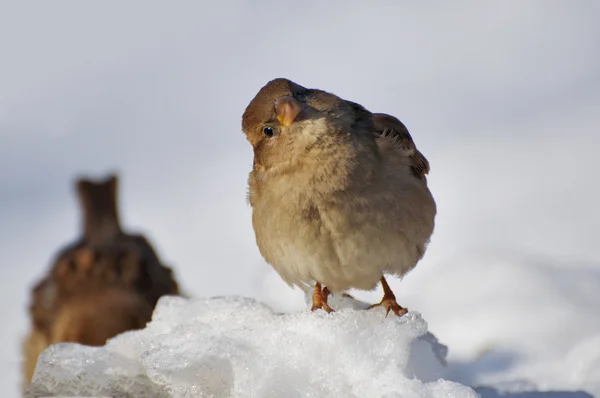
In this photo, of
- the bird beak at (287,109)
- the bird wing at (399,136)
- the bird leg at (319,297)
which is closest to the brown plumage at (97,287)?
the bird leg at (319,297)

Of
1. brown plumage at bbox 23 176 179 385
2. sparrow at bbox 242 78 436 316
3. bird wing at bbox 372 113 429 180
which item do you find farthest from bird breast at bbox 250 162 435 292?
brown plumage at bbox 23 176 179 385

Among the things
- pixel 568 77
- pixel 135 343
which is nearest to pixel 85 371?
pixel 135 343

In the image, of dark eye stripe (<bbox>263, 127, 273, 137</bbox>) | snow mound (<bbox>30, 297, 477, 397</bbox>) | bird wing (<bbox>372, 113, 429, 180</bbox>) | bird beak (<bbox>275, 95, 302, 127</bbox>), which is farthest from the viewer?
bird wing (<bbox>372, 113, 429, 180</bbox>)

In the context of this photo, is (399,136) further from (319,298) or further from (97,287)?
(97,287)

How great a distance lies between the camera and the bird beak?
2.35 meters

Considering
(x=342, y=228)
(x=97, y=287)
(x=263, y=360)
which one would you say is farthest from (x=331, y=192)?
(x=97, y=287)

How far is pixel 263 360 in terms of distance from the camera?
2.13 metres

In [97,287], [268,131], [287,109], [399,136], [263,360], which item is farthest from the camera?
[97,287]

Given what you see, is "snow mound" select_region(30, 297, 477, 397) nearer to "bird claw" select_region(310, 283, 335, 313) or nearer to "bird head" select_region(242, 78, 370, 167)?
"bird claw" select_region(310, 283, 335, 313)

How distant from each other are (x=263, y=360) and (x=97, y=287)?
2517 mm

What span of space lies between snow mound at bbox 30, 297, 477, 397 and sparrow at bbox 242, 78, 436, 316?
0.62ft

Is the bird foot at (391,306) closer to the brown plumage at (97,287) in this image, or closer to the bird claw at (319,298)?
the bird claw at (319,298)

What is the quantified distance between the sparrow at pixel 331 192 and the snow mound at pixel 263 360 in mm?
189

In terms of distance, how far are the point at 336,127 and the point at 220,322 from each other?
59 cm
